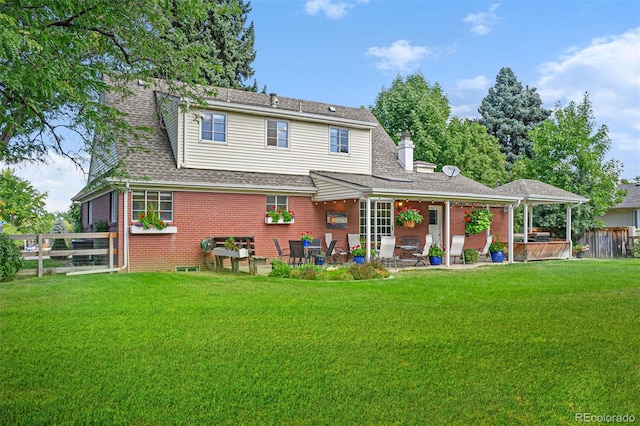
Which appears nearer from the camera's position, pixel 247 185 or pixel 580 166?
pixel 247 185

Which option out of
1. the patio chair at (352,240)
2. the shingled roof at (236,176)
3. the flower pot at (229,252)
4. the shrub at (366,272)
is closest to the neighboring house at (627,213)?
the shingled roof at (236,176)

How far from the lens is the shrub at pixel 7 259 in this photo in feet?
39.8

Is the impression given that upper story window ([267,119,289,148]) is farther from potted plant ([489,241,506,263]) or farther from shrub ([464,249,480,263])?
potted plant ([489,241,506,263])

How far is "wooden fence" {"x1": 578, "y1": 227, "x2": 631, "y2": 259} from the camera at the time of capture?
2448 centimetres

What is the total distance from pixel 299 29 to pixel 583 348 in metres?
13.2

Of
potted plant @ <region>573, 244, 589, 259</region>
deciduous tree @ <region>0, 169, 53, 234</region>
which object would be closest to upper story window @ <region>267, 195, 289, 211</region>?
potted plant @ <region>573, 244, 589, 259</region>

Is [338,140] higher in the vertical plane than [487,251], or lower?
higher

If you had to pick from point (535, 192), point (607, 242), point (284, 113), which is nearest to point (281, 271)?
point (284, 113)

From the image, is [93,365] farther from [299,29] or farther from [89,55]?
[299,29]

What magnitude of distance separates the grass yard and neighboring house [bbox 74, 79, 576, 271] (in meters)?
5.54

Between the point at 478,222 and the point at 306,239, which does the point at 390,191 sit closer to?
the point at 306,239

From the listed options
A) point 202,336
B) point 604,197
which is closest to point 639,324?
point 202,336

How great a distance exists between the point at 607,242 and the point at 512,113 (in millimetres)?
19881

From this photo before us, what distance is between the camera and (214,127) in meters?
16.8
